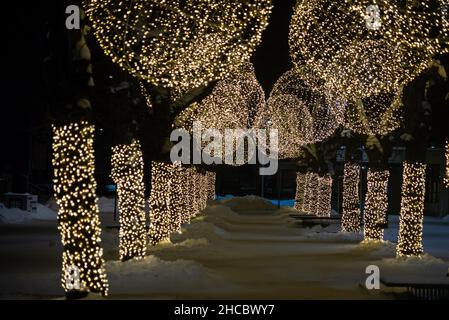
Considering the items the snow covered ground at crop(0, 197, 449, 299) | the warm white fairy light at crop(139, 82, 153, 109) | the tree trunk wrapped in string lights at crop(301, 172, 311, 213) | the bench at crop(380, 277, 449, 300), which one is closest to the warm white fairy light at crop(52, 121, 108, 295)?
the snow covered ground at crop(0, 197, 449, 299)

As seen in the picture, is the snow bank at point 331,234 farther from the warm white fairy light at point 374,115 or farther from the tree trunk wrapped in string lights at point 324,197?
the tree trunk wrapped in string lights at point 324,197

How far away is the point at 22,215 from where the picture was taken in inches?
2242

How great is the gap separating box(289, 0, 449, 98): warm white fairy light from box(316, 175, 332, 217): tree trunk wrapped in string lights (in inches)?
877

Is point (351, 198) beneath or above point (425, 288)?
above

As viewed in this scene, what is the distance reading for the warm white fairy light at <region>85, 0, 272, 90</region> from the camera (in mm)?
19203

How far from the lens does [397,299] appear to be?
1673 cm

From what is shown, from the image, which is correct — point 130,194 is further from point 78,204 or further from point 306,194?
point 306,194

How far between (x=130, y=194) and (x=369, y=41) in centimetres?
740

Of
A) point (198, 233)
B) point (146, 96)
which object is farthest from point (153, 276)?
point (198, 233)

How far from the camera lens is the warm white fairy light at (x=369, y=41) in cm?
2009

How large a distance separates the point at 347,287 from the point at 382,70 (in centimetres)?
705

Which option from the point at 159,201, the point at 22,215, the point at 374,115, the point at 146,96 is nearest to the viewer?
the point at 146,96

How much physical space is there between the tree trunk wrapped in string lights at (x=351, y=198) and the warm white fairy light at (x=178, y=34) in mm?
16853

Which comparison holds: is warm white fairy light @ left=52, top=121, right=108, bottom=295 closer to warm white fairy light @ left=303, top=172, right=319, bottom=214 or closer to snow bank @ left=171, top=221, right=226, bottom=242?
snow bank @ left=171, top=221, right=226, bottom=242
